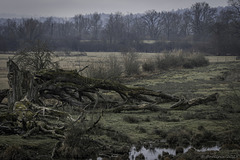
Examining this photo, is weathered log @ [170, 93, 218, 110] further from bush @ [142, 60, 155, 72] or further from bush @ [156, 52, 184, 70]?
bush @ [156, 52, 184, 70]

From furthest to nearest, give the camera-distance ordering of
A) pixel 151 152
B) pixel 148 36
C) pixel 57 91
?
pixel 148 36 → pixel 57 91 → pixel 151 152

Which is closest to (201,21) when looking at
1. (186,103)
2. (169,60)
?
(169,60)

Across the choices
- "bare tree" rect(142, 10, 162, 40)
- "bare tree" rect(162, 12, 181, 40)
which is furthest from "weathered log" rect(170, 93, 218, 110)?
"bare tree" rect(162, 12, 181, 40)

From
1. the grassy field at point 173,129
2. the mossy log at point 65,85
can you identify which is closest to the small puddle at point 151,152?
the grassy field at point 173,129

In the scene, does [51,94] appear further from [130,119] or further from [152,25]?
[152,25]

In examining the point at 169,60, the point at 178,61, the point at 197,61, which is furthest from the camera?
the point at 197,61

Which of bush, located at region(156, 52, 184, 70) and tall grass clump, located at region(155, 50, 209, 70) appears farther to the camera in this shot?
tall grass clump, located at region(155, 50, 209, 70)

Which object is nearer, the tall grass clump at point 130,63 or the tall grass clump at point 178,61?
the tall grass clump at point 130,63

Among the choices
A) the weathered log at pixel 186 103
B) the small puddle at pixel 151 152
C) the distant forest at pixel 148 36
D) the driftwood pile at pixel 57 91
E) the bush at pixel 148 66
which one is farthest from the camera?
the distant forest at pixel 148 36

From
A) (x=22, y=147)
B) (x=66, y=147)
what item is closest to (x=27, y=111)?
(x=22, y=147)

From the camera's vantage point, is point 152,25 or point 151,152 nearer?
point 151,152

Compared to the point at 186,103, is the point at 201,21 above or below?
above

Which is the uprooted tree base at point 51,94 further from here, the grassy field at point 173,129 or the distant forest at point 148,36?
the distant forest at point 148,36

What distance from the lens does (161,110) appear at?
13.0 meters
